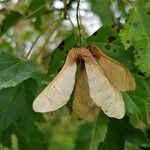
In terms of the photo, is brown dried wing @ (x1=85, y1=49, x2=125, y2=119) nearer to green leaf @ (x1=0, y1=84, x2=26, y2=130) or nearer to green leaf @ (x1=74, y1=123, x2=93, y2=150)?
green leaf @ (x1=0, y1=84, x2=26, y2=130)

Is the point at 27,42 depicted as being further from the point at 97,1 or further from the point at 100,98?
the point at 100,98

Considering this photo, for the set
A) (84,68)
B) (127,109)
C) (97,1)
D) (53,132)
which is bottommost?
(53,132)

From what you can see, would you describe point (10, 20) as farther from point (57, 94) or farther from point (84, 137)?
point (57, 94)

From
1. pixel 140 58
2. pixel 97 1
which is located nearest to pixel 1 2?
pixel 97 1

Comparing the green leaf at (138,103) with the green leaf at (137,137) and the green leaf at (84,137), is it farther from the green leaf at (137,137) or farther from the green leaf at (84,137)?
the green leaf at (84,137)

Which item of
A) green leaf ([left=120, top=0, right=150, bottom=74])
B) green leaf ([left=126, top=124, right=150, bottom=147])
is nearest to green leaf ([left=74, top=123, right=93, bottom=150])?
green leaf ([left=126, top=124, right=150, bottom=147])

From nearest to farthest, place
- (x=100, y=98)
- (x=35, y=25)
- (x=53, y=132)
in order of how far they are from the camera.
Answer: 1. (x=100, y=98)
2. (x=35, y=25)
3. (x=53, y=132)
